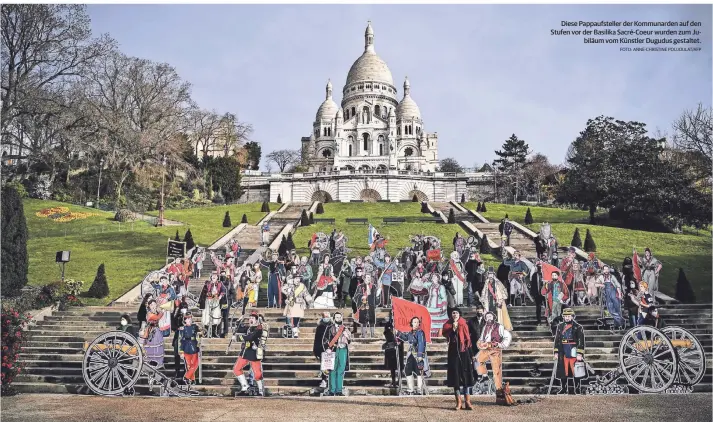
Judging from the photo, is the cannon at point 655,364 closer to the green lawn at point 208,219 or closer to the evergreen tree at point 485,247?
the evergreen tree at point 485,247

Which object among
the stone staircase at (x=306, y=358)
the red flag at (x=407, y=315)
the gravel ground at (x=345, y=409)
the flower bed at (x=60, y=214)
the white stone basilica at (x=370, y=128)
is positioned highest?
the white stone basilica at (x=370, y=128)

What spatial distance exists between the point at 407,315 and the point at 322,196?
1646 inches

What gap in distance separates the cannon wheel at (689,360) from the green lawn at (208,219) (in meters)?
19.4

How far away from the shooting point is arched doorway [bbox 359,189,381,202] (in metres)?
50.8

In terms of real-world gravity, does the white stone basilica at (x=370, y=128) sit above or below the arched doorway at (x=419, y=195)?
above

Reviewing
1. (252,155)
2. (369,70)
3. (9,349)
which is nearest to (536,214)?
(9,349)

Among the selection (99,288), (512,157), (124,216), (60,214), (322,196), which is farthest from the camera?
(512,157)

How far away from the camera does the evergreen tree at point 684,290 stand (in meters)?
14.9

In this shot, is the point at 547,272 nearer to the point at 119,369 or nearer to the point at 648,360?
the point at 648,360

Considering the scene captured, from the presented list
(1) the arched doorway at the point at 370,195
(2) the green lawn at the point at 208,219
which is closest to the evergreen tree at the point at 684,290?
(2) the green lawn at the point at 208,219

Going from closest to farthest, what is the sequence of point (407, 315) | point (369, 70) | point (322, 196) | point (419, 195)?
point (407, 315) < point (322, 196) < point (419, 195) < point (369, 70)

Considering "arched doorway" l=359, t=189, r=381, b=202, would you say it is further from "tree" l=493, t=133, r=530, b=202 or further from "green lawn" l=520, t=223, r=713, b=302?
"green lawn" l=520, t=223, r=713, b=302

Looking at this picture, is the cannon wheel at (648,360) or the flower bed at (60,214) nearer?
the cannon wheel at (648,360)

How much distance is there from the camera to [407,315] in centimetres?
1084
